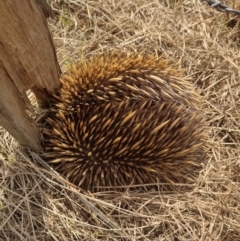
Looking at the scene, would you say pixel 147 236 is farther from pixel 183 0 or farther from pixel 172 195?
pixel 183 0

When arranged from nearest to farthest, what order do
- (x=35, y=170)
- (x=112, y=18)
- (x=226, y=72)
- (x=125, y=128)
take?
1. (x=125, y=128)
2. (x=35, y=170)
3. (x=226, y=72)
4. (x=112, y=18)

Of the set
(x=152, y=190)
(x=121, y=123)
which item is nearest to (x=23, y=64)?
(x=121, y=123)

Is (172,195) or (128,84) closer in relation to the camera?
(128,84)

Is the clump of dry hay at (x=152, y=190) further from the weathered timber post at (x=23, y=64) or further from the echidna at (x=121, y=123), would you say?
the weathered timber post at (x=23, y=64)

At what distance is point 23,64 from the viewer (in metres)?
1.69

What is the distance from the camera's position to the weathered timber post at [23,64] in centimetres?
151

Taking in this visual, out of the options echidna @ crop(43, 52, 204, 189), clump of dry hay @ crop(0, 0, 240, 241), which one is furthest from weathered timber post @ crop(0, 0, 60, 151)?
clump of dry hay @ crop(0, 0, 240, 241)

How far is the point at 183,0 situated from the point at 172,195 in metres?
1.26

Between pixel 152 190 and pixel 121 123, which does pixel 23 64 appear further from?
pixel 152 190

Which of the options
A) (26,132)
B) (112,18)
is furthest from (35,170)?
(112,18)

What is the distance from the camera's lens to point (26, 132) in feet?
6.20

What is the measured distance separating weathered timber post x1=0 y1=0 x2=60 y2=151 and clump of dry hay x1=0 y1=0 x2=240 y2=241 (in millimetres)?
247

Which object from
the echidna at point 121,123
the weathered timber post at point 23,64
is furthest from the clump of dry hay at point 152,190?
the weathered timber post at point 23,64

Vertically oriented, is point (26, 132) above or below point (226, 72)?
above
